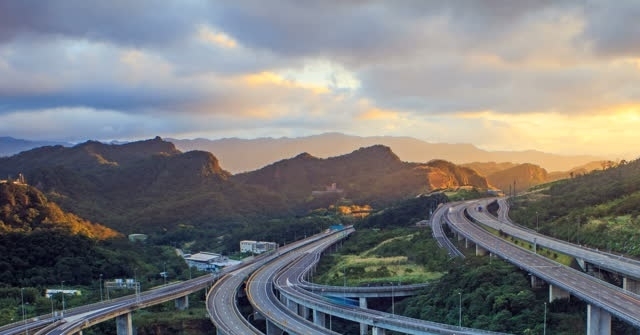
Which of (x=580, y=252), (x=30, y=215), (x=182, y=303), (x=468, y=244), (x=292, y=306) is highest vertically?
(x=30, y=215)

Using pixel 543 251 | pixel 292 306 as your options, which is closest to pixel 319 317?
pixel 292 306

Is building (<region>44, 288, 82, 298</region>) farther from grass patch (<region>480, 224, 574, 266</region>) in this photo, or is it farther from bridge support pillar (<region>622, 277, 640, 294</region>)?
bridge support pillar (<region>622, 277, 640, 294</region>)

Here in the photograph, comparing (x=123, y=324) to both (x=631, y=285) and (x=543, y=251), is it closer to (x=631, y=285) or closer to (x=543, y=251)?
(x=543, y=251)

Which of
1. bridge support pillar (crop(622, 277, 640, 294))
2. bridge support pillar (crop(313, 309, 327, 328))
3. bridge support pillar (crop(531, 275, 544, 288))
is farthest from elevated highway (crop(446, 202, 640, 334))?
bridge support pillar (crop(313, 309, 327, 328))

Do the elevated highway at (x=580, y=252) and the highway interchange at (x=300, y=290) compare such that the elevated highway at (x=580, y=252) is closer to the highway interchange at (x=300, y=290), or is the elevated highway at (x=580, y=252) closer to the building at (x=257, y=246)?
the highway interchange at (x=300, y=290)

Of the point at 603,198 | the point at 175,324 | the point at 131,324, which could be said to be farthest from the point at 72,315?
the point at 603,198
